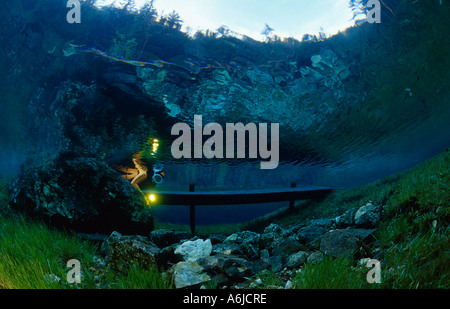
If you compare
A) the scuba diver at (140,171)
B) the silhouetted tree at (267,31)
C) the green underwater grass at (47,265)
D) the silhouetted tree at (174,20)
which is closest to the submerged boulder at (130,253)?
the green underwater grass at (47,265)

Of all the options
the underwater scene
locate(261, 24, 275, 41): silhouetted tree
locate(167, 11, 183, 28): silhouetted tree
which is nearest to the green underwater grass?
the underwater scene

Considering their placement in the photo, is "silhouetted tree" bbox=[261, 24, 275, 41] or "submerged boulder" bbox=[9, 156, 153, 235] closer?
"submerged boulder" bbox=[9, 156, 153, 235]

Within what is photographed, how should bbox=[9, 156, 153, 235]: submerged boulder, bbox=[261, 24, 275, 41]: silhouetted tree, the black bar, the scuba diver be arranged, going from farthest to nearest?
the scuba diver
the black bar
bbox=[261, 24, 275, 41]: silhouetted tree
bbox=[9, 156, 153, 235]: submerged boulder

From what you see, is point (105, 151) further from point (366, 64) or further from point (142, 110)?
point (366, 64)

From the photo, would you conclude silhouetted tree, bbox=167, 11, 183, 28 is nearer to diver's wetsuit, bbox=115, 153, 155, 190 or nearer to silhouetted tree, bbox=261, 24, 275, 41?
silhouetted tree, bbox=261, 24, 275, 41

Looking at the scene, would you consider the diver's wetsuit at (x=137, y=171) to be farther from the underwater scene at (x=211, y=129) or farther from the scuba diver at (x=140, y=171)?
the underwater scene at (x=211, y=129)

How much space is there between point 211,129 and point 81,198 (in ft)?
26.8

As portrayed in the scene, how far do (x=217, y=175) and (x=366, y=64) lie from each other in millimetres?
16865

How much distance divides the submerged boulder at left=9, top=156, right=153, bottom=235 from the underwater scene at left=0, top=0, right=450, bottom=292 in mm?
28

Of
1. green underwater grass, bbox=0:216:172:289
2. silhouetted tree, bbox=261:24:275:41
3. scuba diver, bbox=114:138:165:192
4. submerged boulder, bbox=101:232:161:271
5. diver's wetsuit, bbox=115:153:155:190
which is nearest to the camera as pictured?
green underwater grass, bbox=0:216:172:289

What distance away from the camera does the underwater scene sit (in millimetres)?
2309

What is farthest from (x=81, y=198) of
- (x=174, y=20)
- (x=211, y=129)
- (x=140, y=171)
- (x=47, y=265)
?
(x=140, y=171)

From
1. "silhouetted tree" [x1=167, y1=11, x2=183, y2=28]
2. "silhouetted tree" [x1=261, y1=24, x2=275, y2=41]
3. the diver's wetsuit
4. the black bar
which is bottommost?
the black bar

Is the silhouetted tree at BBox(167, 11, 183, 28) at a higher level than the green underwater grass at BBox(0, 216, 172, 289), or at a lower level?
higher
